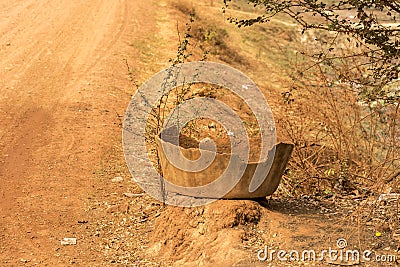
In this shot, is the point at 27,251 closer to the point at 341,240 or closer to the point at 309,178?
the point at 341,240

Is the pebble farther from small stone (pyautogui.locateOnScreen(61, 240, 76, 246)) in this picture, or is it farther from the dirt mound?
the dirt mound

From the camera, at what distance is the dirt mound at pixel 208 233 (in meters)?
4.32

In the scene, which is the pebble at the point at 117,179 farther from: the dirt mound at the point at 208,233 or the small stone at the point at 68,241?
the dirt mound at the point at 208,233

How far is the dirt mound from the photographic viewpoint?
14.2 ft

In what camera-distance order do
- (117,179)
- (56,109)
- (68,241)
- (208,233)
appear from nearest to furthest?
(208,233), (68,241), (117,179), (56,109)

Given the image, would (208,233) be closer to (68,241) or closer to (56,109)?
(68,241)

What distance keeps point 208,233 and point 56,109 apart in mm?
4427

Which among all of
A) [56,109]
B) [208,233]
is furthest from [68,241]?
[56,109]

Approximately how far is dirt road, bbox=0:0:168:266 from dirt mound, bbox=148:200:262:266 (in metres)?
0.68

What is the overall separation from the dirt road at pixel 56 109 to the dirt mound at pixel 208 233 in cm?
68

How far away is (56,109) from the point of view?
27.4 ft

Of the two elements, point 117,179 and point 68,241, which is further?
point 117,179

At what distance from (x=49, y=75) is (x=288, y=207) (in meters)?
5.85


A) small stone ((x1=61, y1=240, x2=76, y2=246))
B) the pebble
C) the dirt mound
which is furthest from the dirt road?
the dirt mound
